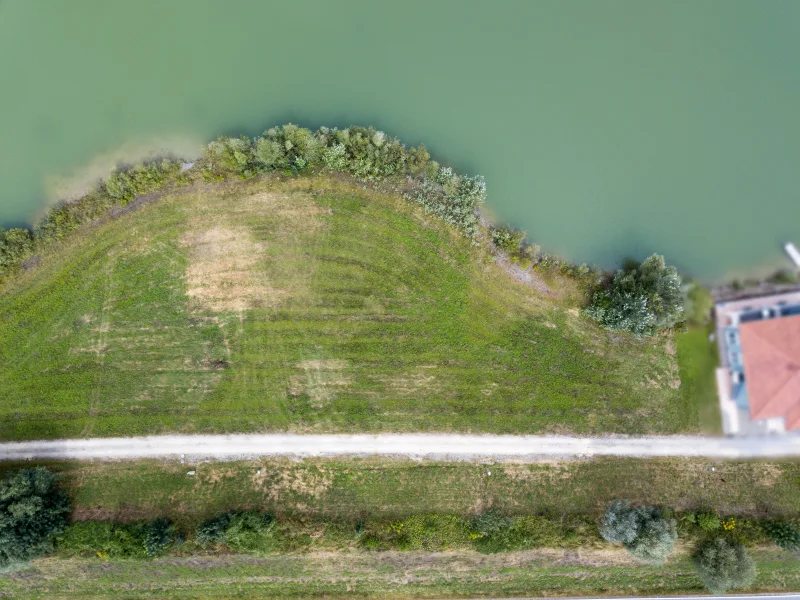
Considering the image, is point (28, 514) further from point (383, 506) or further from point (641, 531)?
point (641, 531)

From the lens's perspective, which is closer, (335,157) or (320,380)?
(335,157)

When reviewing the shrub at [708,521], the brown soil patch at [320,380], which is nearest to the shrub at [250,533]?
the brown soil patch at [320,380]

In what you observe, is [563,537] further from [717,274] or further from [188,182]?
[188,182]

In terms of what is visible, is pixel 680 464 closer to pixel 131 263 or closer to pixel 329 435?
pixel 329 435

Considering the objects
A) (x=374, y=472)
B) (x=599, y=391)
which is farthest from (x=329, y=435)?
(x=599, y=391)

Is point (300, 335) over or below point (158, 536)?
over

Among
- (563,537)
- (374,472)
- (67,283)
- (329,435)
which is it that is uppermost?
(67,283)

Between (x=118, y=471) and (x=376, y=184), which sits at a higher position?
(x=376, y=184)

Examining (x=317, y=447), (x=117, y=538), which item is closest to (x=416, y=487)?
(x=317, y=447)
